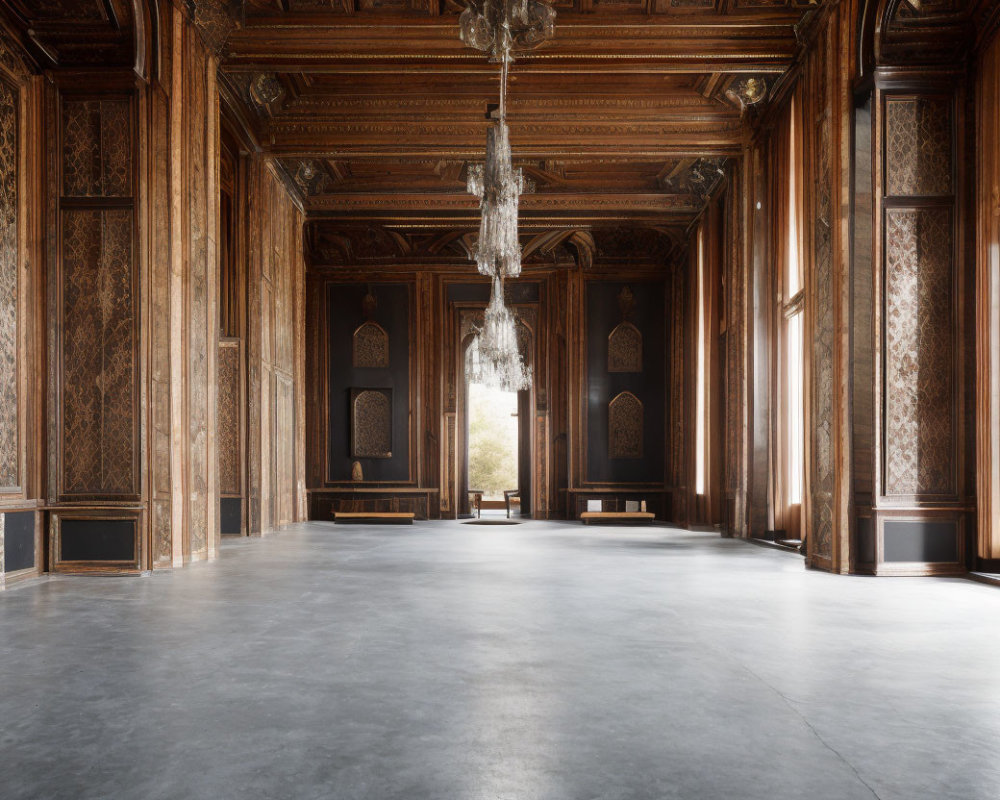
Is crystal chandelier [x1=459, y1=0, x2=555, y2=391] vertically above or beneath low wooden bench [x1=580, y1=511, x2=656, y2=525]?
above

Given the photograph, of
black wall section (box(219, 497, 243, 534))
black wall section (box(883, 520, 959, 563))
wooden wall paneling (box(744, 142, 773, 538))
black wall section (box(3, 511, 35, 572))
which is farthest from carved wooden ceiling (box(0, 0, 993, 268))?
black wall section (box(219, 497, 243, 534))

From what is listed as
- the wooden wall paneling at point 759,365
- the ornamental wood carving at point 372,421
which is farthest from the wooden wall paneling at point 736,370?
the ornamental wood carving at point 372,421

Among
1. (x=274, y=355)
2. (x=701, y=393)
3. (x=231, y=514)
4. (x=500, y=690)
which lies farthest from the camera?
(x=701, y=393)

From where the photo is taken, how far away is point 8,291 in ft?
19.3

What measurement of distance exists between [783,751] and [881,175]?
5.02 metres

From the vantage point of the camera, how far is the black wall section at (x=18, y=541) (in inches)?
222

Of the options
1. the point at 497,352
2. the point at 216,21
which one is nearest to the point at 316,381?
the point at 497,352

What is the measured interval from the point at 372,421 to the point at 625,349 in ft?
14.0

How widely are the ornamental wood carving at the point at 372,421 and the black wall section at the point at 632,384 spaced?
3.26 meters

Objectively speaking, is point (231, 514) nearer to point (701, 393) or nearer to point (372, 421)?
point (372, 421)

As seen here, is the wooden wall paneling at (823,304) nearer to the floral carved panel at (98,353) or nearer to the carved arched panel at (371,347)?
A: the floral carved panel at (98,353)

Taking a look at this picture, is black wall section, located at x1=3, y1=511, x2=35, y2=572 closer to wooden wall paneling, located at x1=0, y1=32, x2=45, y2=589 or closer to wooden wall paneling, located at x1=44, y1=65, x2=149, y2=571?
wooden wall paneling, located at x1=0, y1=32, x2=45, y2=589

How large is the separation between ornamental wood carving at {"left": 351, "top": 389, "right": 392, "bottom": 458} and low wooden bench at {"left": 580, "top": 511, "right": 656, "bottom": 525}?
3449 mm

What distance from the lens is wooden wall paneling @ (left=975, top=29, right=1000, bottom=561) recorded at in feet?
19.0
